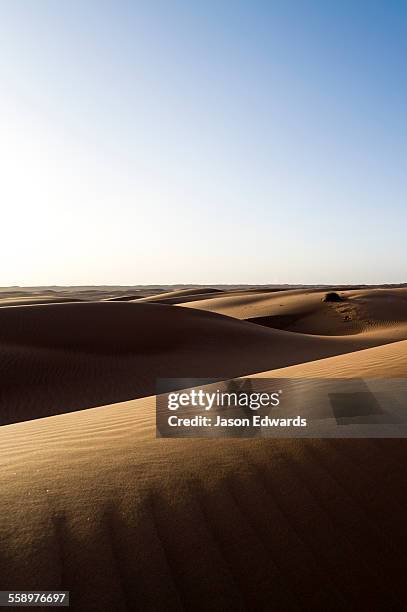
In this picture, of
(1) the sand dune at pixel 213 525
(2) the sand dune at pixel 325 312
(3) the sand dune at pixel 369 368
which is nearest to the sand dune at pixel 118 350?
(3) the sand dune at pixel 369 368

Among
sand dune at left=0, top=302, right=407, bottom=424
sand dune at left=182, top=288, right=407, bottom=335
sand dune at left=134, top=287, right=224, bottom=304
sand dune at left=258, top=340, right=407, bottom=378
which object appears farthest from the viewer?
sand dune at left=134, top=287, right=224, bottom=304

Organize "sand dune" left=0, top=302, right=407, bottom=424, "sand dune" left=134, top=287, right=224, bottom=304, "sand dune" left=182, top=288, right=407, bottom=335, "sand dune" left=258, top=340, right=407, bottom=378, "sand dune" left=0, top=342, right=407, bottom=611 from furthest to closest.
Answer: "sand dune" left=134, top=287, right=224, bottom=304
"sand dune" left=182, top=288, right=407, bottom=335
"sand dune" left=0, top=302, right=407, bottom=424
"sand dune" left=258, top=340, right=407, bottom=378
"sand dune" left=0, top=342, right=407, bottom=611

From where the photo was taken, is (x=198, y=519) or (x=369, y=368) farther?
(x=369, y=368)

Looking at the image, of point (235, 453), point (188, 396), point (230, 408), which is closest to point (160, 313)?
point (188, 396)

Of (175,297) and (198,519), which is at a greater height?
(198,519)

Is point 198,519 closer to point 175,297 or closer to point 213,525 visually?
point 213,525

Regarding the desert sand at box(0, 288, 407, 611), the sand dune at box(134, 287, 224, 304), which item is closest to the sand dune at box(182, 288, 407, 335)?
the sand dune at box(134, 287, 224, 304)

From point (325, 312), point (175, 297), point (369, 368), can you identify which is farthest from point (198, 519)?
point (175, 297)

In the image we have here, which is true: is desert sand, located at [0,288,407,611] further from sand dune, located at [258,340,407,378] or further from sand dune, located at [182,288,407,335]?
sand dune, located at [182,288,407,335]

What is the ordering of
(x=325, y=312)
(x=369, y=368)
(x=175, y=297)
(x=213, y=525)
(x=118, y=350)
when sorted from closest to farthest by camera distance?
(x=213, y=525) < (x=369, y=368) < (x=118, y=350) < (x=325, y=312) < (x=175, y=297)

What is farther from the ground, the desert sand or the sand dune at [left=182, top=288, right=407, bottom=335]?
the desert sand

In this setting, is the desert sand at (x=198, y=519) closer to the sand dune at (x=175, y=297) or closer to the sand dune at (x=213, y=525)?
the sand dune at (x=213, y=525)

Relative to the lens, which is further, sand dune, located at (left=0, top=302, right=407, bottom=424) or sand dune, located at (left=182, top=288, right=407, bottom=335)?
sand dune, located at (left=182, top=288, right=407, bottom=335)

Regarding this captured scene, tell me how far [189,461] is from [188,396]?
2923 mm
